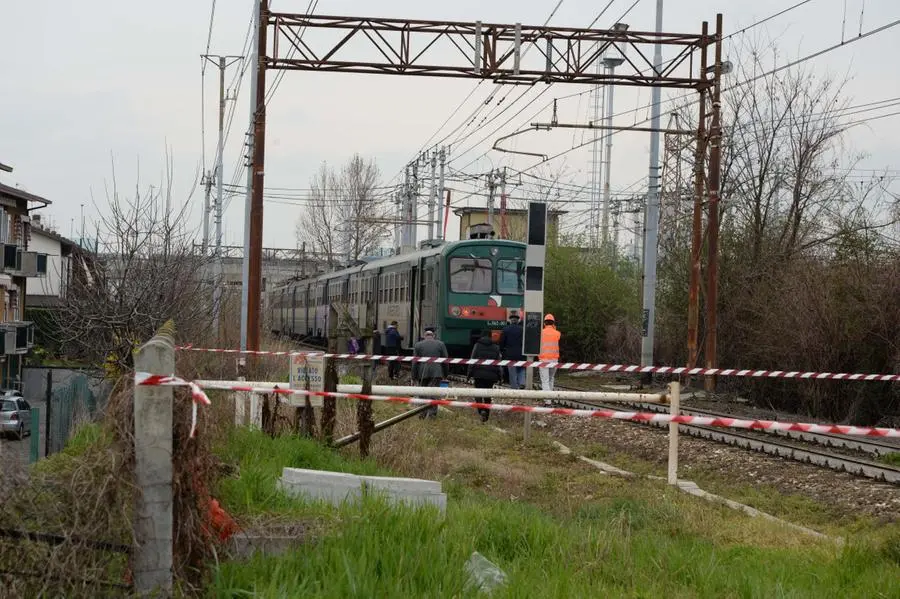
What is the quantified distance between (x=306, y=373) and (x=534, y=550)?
4.88 metres

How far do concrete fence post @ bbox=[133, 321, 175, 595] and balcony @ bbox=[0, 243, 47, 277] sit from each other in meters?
38.9

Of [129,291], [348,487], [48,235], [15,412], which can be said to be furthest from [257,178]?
[48,235]

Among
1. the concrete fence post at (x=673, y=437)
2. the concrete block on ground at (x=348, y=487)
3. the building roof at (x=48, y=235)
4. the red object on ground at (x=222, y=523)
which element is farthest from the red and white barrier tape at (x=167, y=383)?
the building roof at (x=48, y=235)

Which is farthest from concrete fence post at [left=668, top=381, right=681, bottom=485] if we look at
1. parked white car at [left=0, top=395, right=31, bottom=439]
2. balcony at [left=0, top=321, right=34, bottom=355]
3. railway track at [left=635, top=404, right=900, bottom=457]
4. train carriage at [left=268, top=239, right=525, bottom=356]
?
balcony at [left=0, top=321, right=34, bottom=355]

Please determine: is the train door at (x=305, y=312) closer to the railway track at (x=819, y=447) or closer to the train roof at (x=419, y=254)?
the train roof at (x=419, y=254)

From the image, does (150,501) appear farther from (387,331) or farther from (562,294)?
(562,294)

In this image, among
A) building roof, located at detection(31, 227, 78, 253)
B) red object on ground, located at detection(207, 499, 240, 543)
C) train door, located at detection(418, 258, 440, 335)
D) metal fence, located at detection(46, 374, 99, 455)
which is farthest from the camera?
building roof, located at detection(31, 227, 78, 253)

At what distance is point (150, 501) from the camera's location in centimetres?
455

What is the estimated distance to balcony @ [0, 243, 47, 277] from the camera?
41.1m

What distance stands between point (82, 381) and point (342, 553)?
16045 mm

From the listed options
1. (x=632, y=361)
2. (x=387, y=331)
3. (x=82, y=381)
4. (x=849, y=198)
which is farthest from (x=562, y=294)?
(x=82, y=381)

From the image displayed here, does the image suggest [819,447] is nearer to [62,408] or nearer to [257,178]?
[257,178]

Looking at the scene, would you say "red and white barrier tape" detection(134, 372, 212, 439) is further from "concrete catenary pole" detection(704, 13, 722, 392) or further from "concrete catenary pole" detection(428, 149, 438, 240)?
"concrete catenary pole" detection(428, 149, 438, 240)

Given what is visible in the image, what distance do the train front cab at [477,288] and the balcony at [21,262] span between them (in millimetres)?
22593
